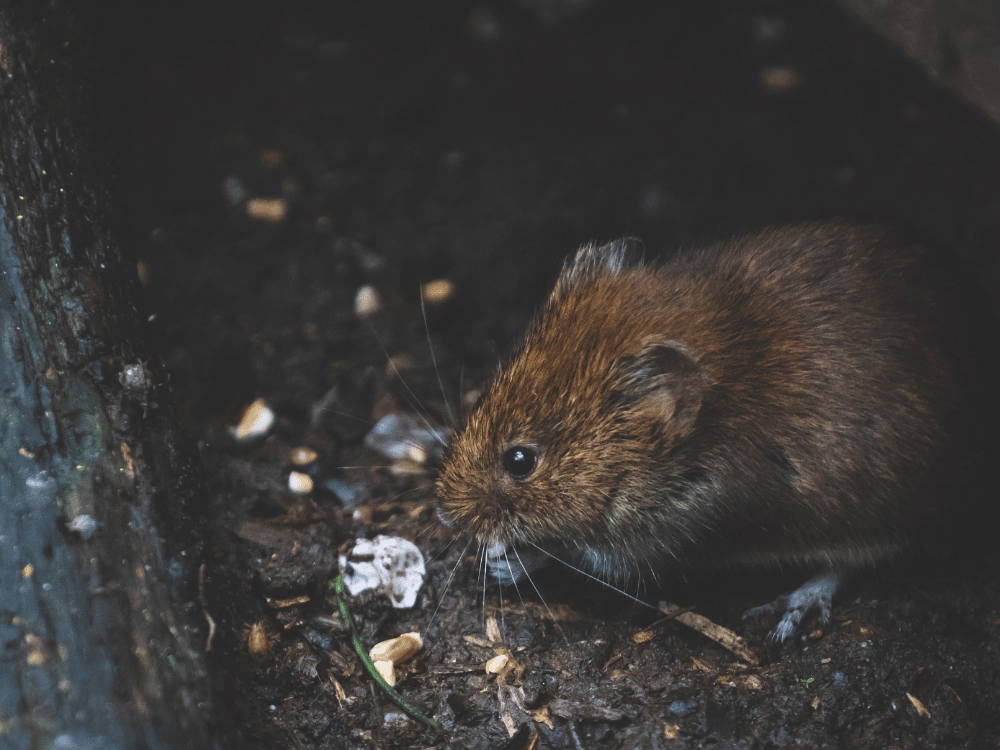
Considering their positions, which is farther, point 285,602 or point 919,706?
point 285,602

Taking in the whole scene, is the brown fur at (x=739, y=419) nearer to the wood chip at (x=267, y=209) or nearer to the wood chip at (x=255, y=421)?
the wood chip at (x=255, y=421)

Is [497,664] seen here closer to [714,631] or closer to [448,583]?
[448,583]

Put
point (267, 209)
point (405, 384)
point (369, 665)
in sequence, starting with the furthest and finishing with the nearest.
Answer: point (267, 209)
point (405, 384)
point (369, 665)

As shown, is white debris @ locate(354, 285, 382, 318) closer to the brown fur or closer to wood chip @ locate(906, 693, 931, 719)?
the brown fur

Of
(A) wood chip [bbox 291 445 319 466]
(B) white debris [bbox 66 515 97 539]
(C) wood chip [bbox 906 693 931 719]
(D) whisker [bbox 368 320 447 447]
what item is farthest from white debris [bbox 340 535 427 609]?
(C) wood chip [bbox 906 693 931 719]

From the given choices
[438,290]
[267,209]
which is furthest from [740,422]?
[267,209]

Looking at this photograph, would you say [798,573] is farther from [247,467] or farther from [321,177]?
[321,177]
